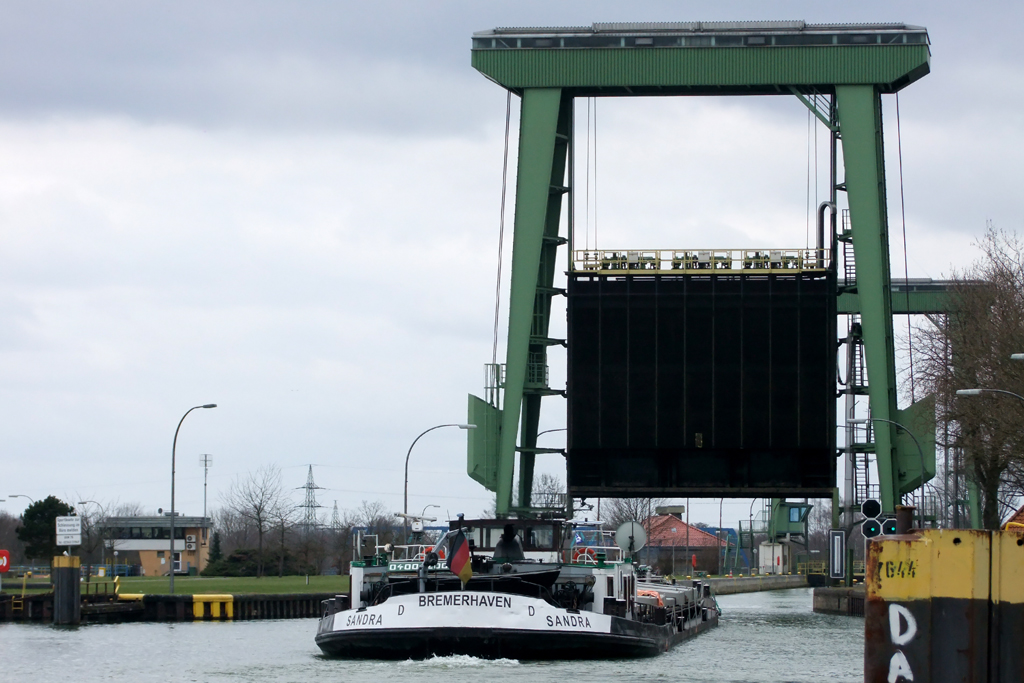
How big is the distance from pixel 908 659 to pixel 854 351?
142ft

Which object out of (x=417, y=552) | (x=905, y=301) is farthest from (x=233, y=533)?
(x=417, y=552)

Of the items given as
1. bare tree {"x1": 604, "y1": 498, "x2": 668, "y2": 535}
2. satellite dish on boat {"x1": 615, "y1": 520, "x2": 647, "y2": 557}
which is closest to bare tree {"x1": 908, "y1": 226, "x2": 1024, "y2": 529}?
satellite dish on boat {"x1": 615, "y1": 520, "x2": 647, "y2": 557}

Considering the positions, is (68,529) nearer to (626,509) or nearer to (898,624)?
(898,624)

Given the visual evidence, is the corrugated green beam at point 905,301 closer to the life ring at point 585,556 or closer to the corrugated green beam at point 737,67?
the corrugated green beam at point 737,67

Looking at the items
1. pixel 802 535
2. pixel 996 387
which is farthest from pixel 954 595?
pixel 802 535

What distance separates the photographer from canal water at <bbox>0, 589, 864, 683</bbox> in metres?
25.7

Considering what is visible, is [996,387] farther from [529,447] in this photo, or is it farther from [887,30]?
[529,447]

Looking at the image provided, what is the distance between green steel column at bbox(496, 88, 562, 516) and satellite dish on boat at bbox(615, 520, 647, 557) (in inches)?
523

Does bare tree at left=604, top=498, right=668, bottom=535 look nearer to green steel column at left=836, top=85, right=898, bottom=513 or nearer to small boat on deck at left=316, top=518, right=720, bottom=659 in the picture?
green steel column at left=836, top=85, right=898, bottom=513

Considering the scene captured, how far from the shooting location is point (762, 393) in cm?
4716

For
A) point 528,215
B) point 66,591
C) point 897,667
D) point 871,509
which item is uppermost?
point 528,215

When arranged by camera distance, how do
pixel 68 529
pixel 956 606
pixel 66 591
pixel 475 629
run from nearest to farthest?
pixel 956 606 < pixel 475 629 < pixel 66 591 < pixel 68 529

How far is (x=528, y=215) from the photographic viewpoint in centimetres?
4925

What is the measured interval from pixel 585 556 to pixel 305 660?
7.18 meters
